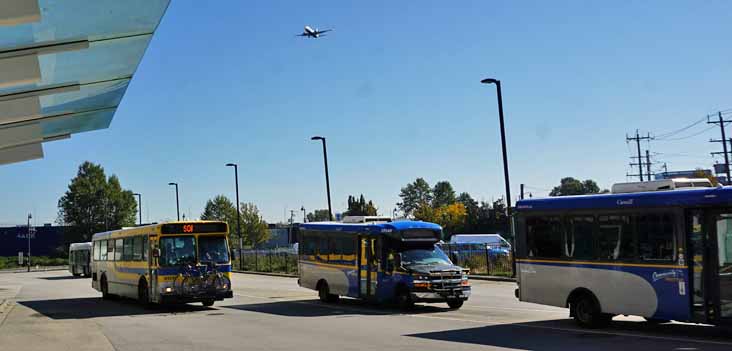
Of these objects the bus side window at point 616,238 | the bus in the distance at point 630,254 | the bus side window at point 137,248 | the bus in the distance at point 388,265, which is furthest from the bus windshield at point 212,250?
the bus side window at point 616,238

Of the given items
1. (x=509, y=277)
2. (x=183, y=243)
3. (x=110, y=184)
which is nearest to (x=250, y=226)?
(x=110, y=184)

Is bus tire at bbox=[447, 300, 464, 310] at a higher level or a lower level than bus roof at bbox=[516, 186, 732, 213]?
lower

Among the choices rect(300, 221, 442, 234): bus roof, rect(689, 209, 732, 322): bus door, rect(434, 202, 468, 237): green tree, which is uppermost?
rect(434, 202, 468, 237): green tree

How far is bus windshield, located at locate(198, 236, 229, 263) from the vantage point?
23484 millimetres

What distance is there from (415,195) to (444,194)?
12.1 m

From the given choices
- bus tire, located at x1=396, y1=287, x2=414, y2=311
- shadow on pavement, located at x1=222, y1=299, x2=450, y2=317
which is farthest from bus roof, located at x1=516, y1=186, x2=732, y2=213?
shadow on pavement, located at x1=222, y1=299, x2=450, y2=317

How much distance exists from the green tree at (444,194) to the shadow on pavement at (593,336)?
17386cm

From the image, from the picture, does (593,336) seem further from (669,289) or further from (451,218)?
(451,218)

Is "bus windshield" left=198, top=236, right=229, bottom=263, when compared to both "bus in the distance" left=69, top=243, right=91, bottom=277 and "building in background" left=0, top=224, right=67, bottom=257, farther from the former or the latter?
"building in background" left=0, top=224, right=67, bottom=257

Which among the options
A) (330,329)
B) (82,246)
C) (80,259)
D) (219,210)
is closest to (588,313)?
(330,329)

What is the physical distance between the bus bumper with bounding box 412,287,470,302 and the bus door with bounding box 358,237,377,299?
184 cm

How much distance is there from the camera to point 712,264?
521 inches

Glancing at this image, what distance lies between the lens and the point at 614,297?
49.1 feet

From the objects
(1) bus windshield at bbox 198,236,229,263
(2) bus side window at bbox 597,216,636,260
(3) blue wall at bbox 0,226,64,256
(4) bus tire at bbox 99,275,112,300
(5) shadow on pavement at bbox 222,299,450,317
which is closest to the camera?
(2) bus side window at bbox 597,216,636,260
